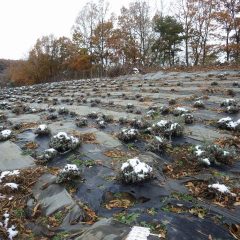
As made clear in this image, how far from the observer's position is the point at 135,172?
3.62 m

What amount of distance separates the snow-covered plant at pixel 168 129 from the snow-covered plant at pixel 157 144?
0.32 meters

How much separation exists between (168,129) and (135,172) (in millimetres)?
1573

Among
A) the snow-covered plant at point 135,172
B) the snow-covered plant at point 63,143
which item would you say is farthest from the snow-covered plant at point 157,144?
the snow-covered plant at point 63,143

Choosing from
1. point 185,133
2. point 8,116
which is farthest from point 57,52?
point 185,133

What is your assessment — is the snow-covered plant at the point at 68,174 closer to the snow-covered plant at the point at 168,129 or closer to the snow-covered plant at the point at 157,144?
the snow-covered plant at the point at 157,144

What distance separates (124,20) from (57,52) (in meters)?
11.4

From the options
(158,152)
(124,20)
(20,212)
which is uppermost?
(124,20)

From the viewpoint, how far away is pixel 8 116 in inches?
326

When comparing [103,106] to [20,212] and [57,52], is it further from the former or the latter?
[57,52]

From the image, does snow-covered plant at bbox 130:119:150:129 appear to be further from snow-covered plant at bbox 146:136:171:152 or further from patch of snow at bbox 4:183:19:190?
patch of snow at bbox 4:183:19:190

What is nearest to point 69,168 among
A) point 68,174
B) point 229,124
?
point 68,174

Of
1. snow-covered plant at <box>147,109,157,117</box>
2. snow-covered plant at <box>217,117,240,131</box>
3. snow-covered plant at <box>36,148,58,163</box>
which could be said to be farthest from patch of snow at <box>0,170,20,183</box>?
snow-covered plant at <box>217,117,240,131</box>

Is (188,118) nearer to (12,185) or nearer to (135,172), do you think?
(135,172)

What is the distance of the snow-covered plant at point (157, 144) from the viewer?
4.54 meters
